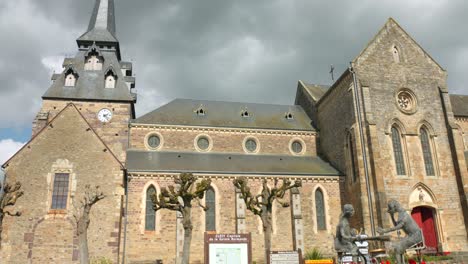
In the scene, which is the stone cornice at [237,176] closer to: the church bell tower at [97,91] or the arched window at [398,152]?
the church bell tower at [97,91]

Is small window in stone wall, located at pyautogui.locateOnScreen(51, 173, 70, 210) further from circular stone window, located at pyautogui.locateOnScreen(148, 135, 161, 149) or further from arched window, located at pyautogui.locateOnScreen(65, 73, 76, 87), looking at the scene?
arched window, located at pyautogui.locateOnScreen(65, 73, 76, 87)

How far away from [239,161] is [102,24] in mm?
20274

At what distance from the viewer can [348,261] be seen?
11.8 meters

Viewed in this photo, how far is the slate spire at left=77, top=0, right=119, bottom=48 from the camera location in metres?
35.4

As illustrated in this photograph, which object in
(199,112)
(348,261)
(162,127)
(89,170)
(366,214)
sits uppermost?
(199,112)

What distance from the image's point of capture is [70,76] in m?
31.3

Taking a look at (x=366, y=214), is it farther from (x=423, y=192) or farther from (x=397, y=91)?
(x=397, y=91)

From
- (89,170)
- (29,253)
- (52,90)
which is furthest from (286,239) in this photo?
(52,90)

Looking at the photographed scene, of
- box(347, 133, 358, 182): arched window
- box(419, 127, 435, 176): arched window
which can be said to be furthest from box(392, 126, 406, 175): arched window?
box(347, 133, 358, 182): arched window

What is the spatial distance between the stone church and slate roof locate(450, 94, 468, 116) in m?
9.07

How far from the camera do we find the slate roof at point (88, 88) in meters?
30.2

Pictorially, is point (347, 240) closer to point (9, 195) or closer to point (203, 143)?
point (9, 195)

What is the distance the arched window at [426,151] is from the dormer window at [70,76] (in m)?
27.3

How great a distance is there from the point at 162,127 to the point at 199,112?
4050mm
